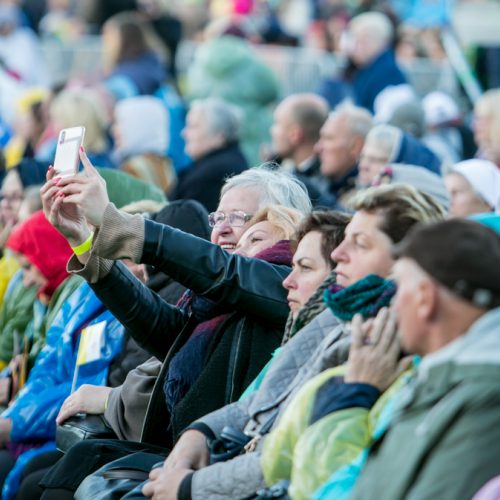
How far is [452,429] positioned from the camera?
3688 mm

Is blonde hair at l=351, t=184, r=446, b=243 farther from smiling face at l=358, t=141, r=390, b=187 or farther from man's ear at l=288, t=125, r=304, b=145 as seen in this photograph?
man's ear at l=288, t=125, r=304, b=145

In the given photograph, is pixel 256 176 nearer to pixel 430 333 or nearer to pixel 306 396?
pixel 306 396

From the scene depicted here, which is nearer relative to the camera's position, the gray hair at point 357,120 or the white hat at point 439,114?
the gray hair at point 357,120

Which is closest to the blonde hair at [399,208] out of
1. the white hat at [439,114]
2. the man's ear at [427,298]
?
the man's ear at [427,298]

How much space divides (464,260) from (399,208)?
2.89ft

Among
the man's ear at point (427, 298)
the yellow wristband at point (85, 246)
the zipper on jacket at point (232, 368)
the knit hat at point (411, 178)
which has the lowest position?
the zipper on jacket at point (232, 368)

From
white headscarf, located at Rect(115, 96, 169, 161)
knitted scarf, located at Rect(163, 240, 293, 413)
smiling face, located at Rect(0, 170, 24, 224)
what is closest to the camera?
knitted scarf, located at Rect(163, 240, 293, 413)

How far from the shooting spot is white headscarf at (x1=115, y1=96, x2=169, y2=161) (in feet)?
37.4

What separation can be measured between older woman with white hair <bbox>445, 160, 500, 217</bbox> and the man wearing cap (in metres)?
3.29

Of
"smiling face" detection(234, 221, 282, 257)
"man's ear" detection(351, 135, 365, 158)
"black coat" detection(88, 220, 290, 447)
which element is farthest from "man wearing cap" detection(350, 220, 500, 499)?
"man's ear" detection(351, 135, 365, 158)

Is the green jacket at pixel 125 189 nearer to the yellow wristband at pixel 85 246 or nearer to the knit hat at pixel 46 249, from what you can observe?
the knit hat at pixel 46 249

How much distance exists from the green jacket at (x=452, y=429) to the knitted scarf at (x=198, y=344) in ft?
5.62

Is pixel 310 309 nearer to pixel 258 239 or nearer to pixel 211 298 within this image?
pixel 211 298

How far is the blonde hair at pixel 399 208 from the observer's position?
4.52 m
